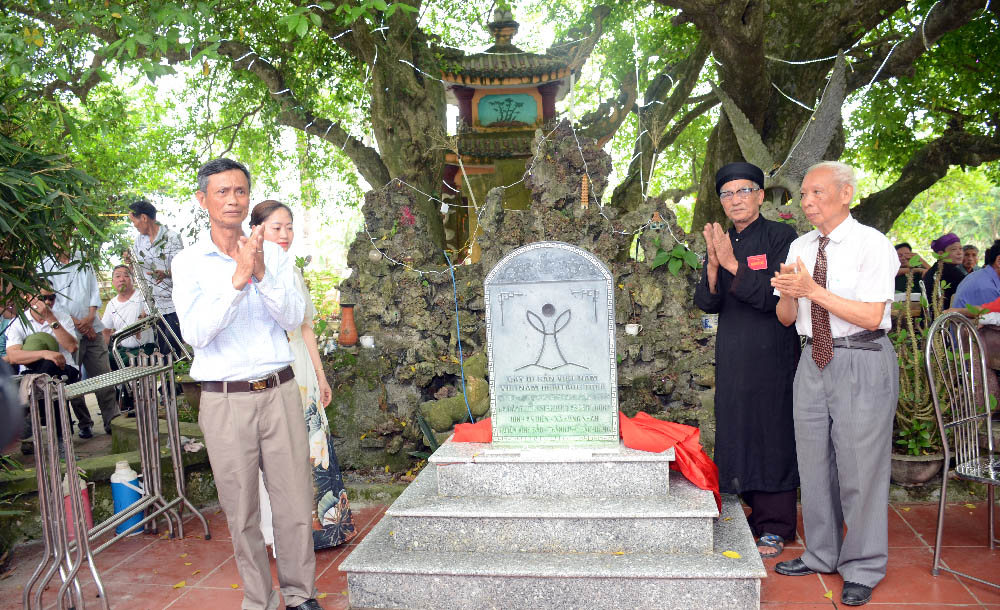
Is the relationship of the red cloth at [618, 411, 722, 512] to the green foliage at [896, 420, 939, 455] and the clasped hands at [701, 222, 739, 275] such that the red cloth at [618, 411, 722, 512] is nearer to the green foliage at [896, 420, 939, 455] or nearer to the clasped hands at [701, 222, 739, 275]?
the clasped hands at [701, 222, 739, 275]

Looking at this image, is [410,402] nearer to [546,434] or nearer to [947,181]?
[546,434]

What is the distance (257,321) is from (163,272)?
3819 millimetres

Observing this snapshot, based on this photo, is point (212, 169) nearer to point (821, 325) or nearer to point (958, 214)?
point (821, 325)

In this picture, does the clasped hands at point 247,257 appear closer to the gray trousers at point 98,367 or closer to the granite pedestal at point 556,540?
the granite pedestal at point 556,540

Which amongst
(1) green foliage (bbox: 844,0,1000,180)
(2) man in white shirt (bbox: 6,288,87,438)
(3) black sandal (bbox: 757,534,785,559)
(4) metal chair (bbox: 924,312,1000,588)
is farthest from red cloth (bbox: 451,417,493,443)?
(1) green foliage (bbox: 844,0,1000,180)

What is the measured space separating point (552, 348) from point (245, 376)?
5.67 ft

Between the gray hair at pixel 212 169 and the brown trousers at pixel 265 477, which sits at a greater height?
the gray hair at pixel 212 169

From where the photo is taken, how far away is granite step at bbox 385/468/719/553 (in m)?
3.57

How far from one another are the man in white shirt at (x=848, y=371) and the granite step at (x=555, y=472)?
791 mm

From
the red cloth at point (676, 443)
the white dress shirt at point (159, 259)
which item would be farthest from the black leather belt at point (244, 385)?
the white dress shirt at point (159, 259)

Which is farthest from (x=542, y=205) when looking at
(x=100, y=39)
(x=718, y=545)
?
(x=100, y=39)

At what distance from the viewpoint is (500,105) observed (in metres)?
12.1

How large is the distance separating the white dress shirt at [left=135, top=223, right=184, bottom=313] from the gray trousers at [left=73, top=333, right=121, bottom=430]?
63 cm

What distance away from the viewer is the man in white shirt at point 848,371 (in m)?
3.27
